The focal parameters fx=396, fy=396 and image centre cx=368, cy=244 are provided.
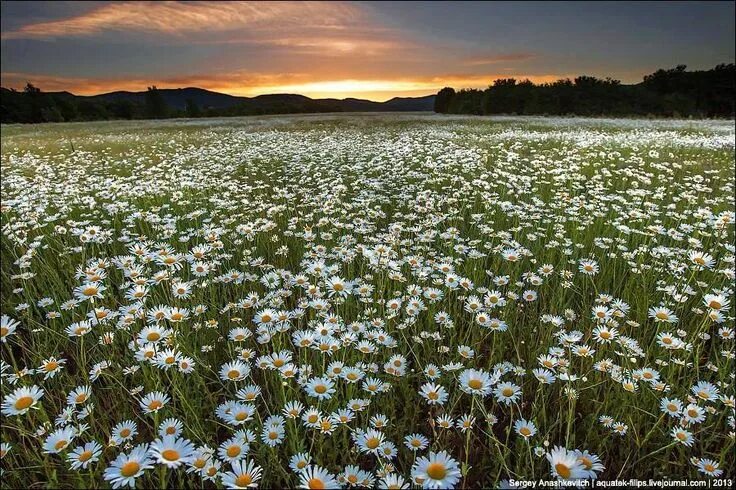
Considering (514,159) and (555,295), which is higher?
(514,159)

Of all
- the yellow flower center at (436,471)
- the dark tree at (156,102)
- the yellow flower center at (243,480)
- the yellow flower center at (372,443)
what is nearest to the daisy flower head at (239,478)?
the yellow flower center at (243,480)

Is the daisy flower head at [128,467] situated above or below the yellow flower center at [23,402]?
below

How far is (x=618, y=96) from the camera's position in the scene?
6469cm

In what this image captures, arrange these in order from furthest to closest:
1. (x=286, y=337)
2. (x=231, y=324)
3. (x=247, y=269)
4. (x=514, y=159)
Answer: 1. (x=514, y=159)
2. (x=247, y=269)
3. (x=231, y=324)
4. (x=286, y=337)

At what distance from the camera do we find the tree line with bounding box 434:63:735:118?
61.2 metres

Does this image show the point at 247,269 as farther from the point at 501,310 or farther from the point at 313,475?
the point at 313,475

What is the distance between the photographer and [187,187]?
6871mm

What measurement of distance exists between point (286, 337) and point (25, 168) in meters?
11.4

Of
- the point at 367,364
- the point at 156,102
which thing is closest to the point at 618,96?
the point at 367,364

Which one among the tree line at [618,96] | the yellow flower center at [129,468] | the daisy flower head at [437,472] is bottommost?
the daisy flower head at [437,472]

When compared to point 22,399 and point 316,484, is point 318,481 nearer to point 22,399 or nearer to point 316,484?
point 316,484

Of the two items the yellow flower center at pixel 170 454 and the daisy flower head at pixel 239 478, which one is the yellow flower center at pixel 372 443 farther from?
the yellow flower center at pixel 170 454

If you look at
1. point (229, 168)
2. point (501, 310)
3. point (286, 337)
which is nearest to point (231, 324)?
point (286, 337)

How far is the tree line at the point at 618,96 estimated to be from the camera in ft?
201
